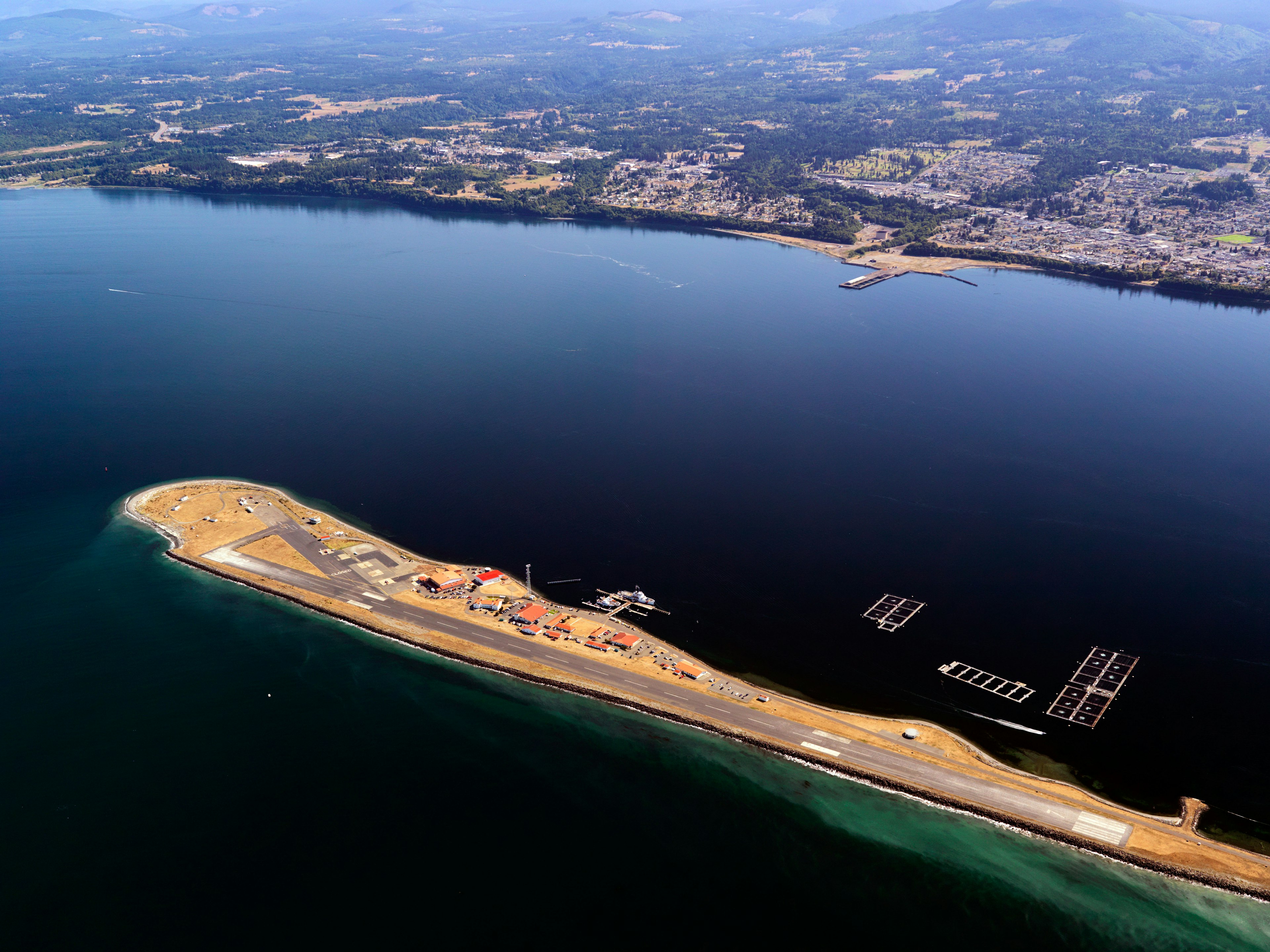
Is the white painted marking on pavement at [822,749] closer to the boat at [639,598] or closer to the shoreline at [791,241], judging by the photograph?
the boat at [639,598]

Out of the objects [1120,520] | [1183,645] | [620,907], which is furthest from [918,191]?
[620,907]

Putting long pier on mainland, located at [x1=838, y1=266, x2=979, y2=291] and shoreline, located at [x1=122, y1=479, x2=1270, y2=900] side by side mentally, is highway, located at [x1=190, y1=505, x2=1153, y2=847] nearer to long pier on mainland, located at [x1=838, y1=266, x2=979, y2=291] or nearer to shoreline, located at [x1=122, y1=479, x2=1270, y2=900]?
shoreline, located at [x1=122, y1=479, x2=1270, y2=900]

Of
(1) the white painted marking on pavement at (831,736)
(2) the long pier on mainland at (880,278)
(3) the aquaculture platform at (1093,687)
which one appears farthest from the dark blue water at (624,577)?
(2) the long pier on mainland at (880,278)

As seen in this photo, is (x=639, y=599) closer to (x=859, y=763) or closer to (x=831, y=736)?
(x=831, y=736)

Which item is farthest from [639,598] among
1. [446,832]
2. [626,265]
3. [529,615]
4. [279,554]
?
[626,265]

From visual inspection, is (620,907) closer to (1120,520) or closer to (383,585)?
(383,585)
